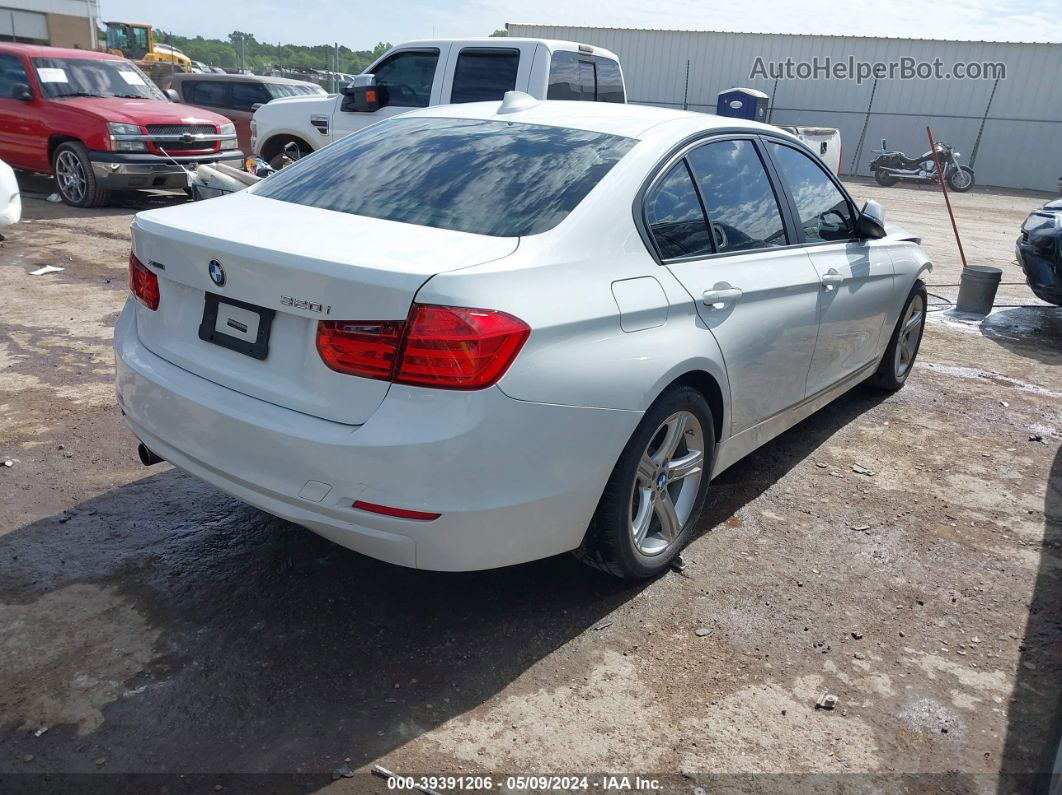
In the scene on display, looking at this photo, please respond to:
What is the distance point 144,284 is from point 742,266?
2273 millimetres

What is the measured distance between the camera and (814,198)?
14.1 ft

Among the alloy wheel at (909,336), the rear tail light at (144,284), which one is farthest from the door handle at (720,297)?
the alloy wheel at (909,336)

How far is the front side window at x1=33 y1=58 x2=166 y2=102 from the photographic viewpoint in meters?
10.7

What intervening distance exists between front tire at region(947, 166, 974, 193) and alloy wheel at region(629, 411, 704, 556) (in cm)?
2514

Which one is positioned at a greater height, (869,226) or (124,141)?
(869,226)

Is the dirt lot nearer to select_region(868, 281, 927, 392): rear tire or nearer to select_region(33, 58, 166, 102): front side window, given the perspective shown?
select_region(868, 281, 927, 392): rear tire

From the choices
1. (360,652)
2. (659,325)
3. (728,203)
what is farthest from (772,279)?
(360,652)

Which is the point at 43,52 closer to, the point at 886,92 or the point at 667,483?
the point at 667,483

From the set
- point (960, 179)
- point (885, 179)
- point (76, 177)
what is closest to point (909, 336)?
point (76, 177)

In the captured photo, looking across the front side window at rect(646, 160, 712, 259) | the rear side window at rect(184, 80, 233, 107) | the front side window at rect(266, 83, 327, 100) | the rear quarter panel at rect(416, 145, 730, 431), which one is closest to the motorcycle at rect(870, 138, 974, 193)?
the front side window at rect(266, 83, 327, 100)

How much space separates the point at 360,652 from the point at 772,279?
2.22 meters

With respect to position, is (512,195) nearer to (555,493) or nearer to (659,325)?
(659,325)

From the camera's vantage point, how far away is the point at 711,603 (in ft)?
10.5

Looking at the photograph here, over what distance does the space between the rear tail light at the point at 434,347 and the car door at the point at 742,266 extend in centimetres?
92
